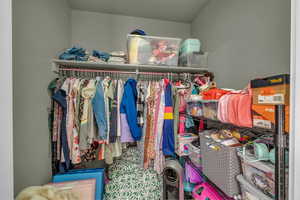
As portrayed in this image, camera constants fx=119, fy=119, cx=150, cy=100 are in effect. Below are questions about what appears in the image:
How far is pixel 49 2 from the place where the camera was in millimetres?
1144

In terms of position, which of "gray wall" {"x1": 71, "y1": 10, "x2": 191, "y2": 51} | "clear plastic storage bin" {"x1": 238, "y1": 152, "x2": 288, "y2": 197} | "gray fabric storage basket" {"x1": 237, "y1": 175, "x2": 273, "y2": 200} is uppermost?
"gray wall" {"x1": 71, "y1": 10, "x2": 191, "y2": 51}

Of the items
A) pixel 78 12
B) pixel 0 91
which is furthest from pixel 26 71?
pixel 78 12

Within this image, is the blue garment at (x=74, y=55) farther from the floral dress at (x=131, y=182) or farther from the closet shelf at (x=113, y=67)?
the floral dress at (x=131, y=182)

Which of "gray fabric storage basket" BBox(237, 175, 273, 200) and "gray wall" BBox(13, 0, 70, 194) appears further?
"gray wall" BBox(13, 0, 70, 194)

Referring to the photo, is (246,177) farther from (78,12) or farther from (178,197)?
(78,12)

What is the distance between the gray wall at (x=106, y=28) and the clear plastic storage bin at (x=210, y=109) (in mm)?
1453

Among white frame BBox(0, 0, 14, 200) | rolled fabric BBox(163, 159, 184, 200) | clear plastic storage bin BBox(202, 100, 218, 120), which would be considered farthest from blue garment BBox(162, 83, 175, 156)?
white frame BBox(0, 0, 14, 200)

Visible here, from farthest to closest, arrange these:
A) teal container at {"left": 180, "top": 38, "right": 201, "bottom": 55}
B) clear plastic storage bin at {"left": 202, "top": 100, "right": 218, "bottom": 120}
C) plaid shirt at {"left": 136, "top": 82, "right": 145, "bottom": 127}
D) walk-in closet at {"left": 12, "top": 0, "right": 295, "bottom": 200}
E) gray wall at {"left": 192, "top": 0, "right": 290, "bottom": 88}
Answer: teal container at {"left": 180, "top": 38, "right": 201, "bottom": 55}
plaid shirt at {"left": 136, "top": 82, "right": 145, "bottom": 127}
clear plastic storage bin at {"left": 202, "top": 100, "right": 218, "bottom": 120}
gray wall at {"left": 192, "top": 0, "right": 290, "bottom": 88}
walk-in closet at {"left": 12, "top": 0, "right": 295, "bottom": 200}

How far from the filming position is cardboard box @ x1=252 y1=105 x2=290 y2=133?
50cm

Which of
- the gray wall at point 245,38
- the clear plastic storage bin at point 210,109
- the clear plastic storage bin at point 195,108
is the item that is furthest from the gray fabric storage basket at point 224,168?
the gray wall at point 245,38

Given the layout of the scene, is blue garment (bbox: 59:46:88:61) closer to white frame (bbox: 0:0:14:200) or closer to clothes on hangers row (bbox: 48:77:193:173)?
clothes on hangers row (bbox: 48:77:193:173)

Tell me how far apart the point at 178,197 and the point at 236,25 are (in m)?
1.84

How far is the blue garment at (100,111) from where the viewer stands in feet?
3.97

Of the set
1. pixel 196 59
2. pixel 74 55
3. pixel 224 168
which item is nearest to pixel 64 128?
pixel 74 55
